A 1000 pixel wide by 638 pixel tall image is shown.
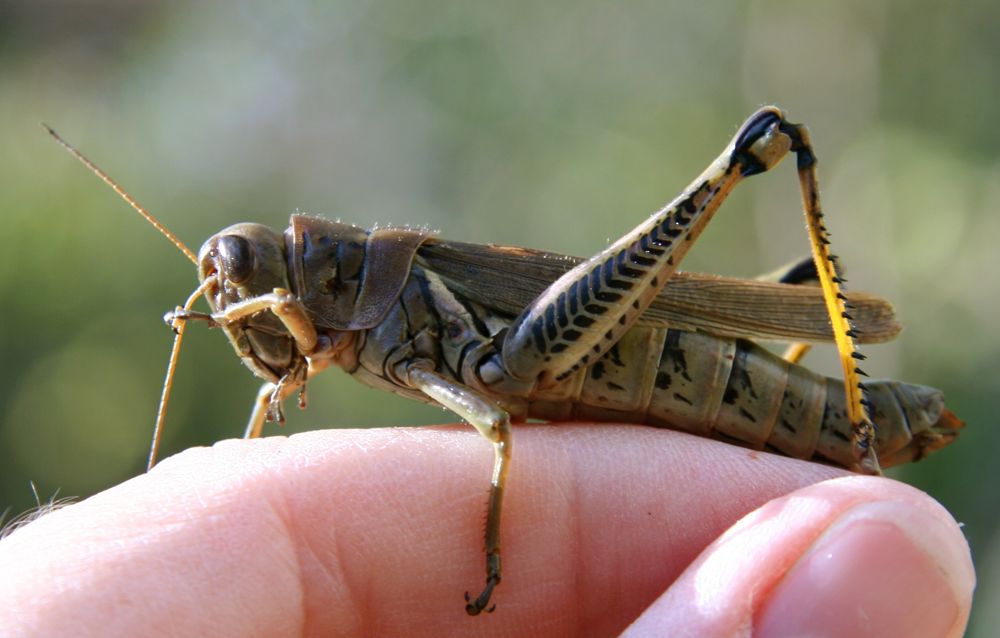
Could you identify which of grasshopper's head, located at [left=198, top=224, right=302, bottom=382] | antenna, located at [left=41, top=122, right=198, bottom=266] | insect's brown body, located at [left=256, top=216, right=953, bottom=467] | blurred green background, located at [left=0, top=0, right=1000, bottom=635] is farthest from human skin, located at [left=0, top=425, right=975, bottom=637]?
blurred green background, located at [left=0, top=0, right=1000, bottom=635]

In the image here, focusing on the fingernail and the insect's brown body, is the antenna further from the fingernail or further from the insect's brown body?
the fingernail

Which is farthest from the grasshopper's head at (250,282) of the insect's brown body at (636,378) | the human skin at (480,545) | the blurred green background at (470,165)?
the blurred green background at (470,165)

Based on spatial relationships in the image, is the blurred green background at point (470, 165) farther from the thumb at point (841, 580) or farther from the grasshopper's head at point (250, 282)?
the grasshopper's head at point (250, 282)

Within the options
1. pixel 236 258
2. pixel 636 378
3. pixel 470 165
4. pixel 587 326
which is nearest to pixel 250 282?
pixel 236 258

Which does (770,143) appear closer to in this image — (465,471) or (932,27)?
(465,471)

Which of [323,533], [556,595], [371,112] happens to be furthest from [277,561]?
[371,112]

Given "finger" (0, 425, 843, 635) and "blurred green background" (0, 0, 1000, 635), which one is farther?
"blurred green background" (0, 0, 1000, 635)
